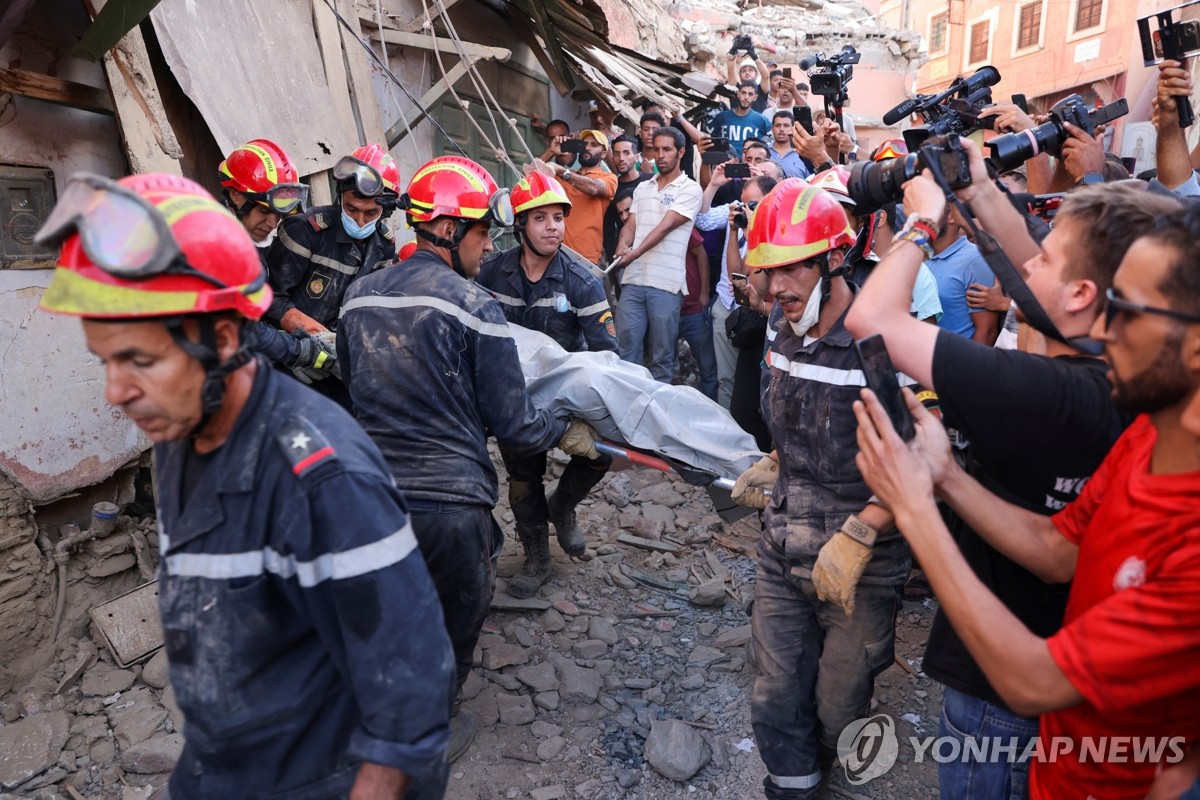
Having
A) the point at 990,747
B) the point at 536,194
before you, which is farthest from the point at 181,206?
the point at 536,194

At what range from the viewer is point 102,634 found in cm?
371

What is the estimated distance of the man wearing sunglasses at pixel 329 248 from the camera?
167 inches

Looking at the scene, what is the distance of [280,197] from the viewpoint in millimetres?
4121

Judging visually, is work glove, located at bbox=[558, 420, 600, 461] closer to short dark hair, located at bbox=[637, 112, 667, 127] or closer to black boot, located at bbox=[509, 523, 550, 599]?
black boot, located at bbox=[509, 523, 550, 599]

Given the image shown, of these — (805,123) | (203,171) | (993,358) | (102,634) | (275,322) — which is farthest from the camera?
(805,123)

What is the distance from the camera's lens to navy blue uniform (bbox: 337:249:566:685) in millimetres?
2953

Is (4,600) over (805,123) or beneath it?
beneath

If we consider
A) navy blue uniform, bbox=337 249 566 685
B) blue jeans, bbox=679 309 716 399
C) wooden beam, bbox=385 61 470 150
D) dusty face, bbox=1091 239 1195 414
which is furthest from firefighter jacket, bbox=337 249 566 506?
blue jeans, bbox=679 309 716 399

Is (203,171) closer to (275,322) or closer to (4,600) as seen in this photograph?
(275,322)

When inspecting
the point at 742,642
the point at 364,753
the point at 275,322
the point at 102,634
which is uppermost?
the point at 364,753

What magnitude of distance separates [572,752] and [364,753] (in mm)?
2310

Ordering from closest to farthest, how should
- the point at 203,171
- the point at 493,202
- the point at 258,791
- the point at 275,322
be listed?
the point at 258,791 → the point at 493,202 → the point at 275,322 → the point at 203,171

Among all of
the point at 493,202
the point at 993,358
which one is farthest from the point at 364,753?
the point at 493,202

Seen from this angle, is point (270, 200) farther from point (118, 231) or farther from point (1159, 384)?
point (1159, 384)
